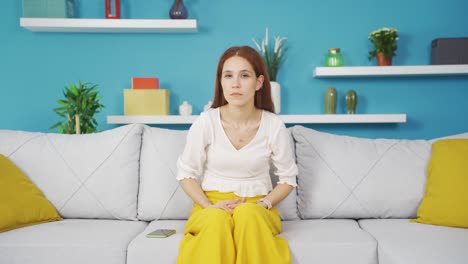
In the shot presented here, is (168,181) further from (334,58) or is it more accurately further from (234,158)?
(334,58)

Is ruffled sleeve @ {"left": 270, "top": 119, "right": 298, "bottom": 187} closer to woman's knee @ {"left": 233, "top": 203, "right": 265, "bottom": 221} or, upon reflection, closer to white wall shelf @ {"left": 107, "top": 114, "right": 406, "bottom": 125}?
woman's knee @ {"left": 233, "top": 203, "right": 265, "bottom": 221}

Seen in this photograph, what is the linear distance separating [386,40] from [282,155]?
1.53 metres

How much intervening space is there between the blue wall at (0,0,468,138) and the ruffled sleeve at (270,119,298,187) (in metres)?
1.26

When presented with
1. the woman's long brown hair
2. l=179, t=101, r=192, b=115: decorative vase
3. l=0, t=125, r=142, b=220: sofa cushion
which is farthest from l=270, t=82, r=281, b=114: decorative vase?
l=0, t=125, r=142, b=220: sofa cushion

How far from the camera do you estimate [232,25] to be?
133 inches

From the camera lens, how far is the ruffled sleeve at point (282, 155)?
2148 millimetres

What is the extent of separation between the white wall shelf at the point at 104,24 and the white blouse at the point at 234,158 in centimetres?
123

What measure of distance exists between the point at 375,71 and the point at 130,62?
172cm

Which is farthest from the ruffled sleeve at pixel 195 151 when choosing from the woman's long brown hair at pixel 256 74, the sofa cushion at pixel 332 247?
the sofa cushion at pixel 332 247

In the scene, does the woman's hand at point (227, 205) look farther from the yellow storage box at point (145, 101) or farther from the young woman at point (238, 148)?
the yellow storage box at point (145, 101)

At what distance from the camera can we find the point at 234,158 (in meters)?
2.08

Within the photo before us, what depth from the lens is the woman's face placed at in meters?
2.06

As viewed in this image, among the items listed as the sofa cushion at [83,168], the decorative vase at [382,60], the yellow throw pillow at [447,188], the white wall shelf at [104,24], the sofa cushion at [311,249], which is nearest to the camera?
the sofa cushion at [311,249]

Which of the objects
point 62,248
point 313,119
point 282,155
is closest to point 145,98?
point 313,119
